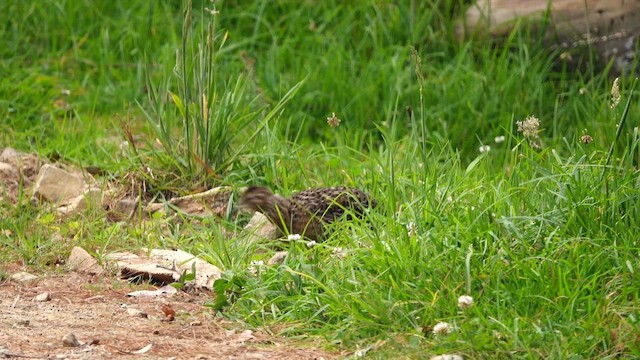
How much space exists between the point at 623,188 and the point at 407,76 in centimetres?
297

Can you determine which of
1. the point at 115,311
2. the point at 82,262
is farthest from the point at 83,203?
the point at 115,311

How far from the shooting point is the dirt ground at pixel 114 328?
3.74 meters

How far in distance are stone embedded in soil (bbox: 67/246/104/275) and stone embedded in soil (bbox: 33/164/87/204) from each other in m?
0.76

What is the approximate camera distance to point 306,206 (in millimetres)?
5027

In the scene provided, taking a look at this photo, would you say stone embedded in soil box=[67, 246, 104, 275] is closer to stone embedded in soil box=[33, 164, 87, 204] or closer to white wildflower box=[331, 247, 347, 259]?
stone embedded in soil box=[33, 164, 87, 204]

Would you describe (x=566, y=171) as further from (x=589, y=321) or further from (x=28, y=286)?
(x=28, y=286)

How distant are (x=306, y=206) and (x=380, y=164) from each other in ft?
1.32

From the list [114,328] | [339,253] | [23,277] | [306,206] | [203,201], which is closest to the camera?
[114,328]

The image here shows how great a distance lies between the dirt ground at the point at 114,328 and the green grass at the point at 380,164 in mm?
139

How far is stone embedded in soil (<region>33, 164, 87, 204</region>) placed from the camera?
564 centimetres

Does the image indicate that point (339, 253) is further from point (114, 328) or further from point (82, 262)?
point (82, 262)

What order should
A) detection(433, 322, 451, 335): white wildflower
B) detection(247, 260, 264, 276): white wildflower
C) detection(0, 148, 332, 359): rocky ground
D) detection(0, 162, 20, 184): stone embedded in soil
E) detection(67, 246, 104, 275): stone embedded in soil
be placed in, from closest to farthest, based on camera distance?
detection(433, 322, 451, 335): white wildflower
detection(0, 148, 332, 359): rocky ground
detection(247, 260, 264, 276): white wildflower
detection(67, 246, 104, 275): stone embedded in soil
detection(0, 162, 20, 184): stone embedded in soil

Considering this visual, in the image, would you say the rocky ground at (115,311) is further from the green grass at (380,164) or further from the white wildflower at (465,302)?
the white wildflower at (465,302)

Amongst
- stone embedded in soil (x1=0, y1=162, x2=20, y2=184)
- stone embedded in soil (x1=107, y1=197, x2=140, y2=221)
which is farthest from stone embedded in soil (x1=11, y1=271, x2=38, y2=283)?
stone embedded in soil (x1=0, y1=162, x2=20, y2=184)
